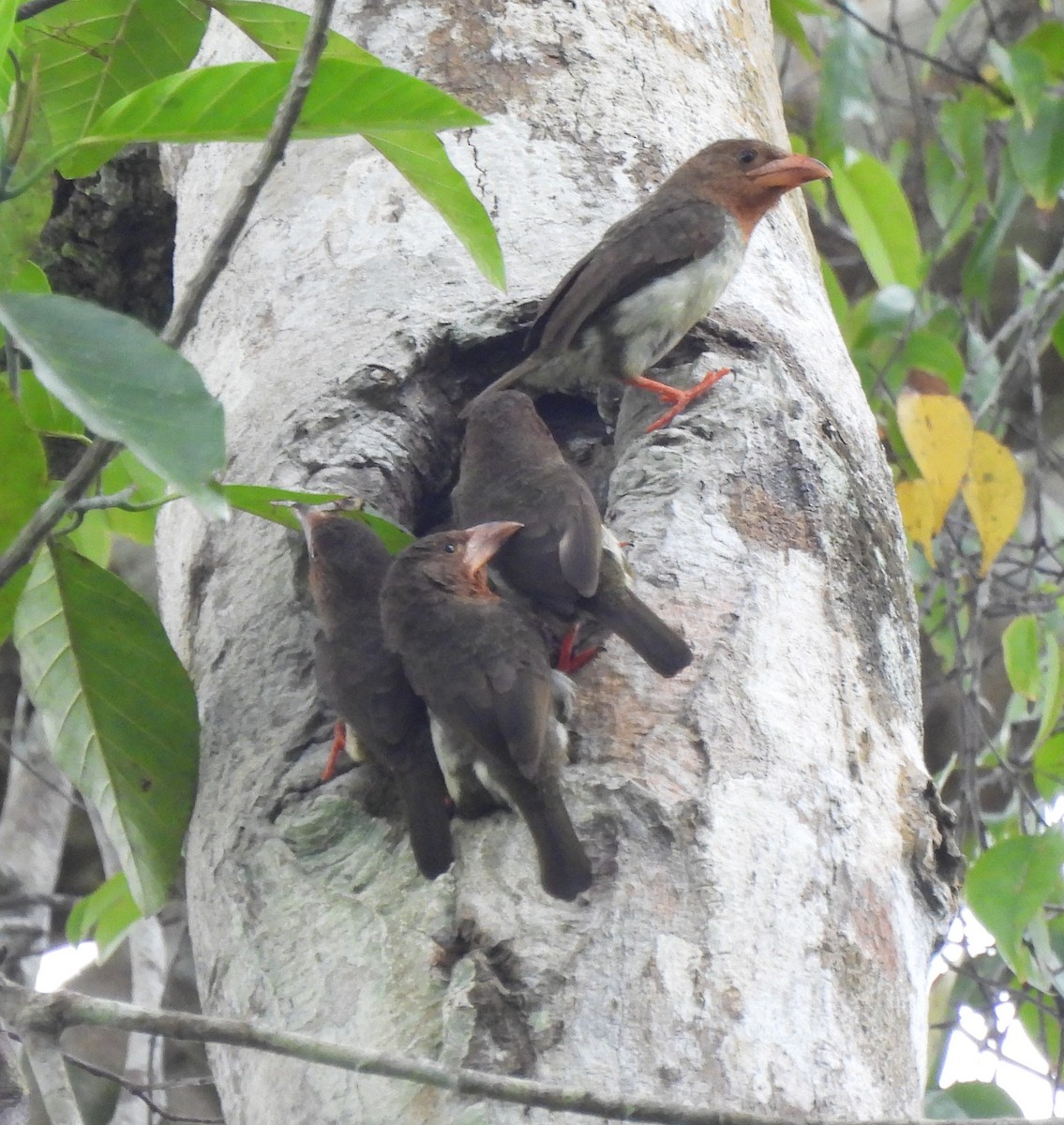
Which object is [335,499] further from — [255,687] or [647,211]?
[647,211]

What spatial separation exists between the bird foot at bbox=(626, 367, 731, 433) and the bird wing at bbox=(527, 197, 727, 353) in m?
0.22

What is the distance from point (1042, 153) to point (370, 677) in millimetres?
3730

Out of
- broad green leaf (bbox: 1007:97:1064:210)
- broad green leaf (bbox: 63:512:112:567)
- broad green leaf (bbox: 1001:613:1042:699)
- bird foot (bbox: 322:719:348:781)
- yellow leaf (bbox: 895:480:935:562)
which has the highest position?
broad green leaf (bbox: 1007:97:1064:210)

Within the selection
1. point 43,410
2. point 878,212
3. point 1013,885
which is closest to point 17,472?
point 43,410

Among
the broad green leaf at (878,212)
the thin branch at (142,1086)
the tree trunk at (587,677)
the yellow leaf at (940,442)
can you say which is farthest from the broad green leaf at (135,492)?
the broad green leaf at (878,212)

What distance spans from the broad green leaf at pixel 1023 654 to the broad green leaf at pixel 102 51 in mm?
2745

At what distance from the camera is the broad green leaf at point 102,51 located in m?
3.14

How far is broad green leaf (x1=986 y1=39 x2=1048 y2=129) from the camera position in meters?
5.19

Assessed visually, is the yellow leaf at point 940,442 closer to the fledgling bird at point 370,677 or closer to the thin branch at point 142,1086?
the fledgling bird at point 370,677

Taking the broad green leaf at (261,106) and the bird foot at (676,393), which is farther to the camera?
the bird foot at (676,393)

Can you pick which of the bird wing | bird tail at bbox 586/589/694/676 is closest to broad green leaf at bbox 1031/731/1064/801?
the bird wing

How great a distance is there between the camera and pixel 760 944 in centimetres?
226

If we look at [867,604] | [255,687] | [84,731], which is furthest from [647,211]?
[84,731]

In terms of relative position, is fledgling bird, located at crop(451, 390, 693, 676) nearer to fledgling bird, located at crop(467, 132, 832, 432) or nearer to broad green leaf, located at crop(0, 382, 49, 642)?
fledgling bird, located at crop(467, 132, 832, 432)
